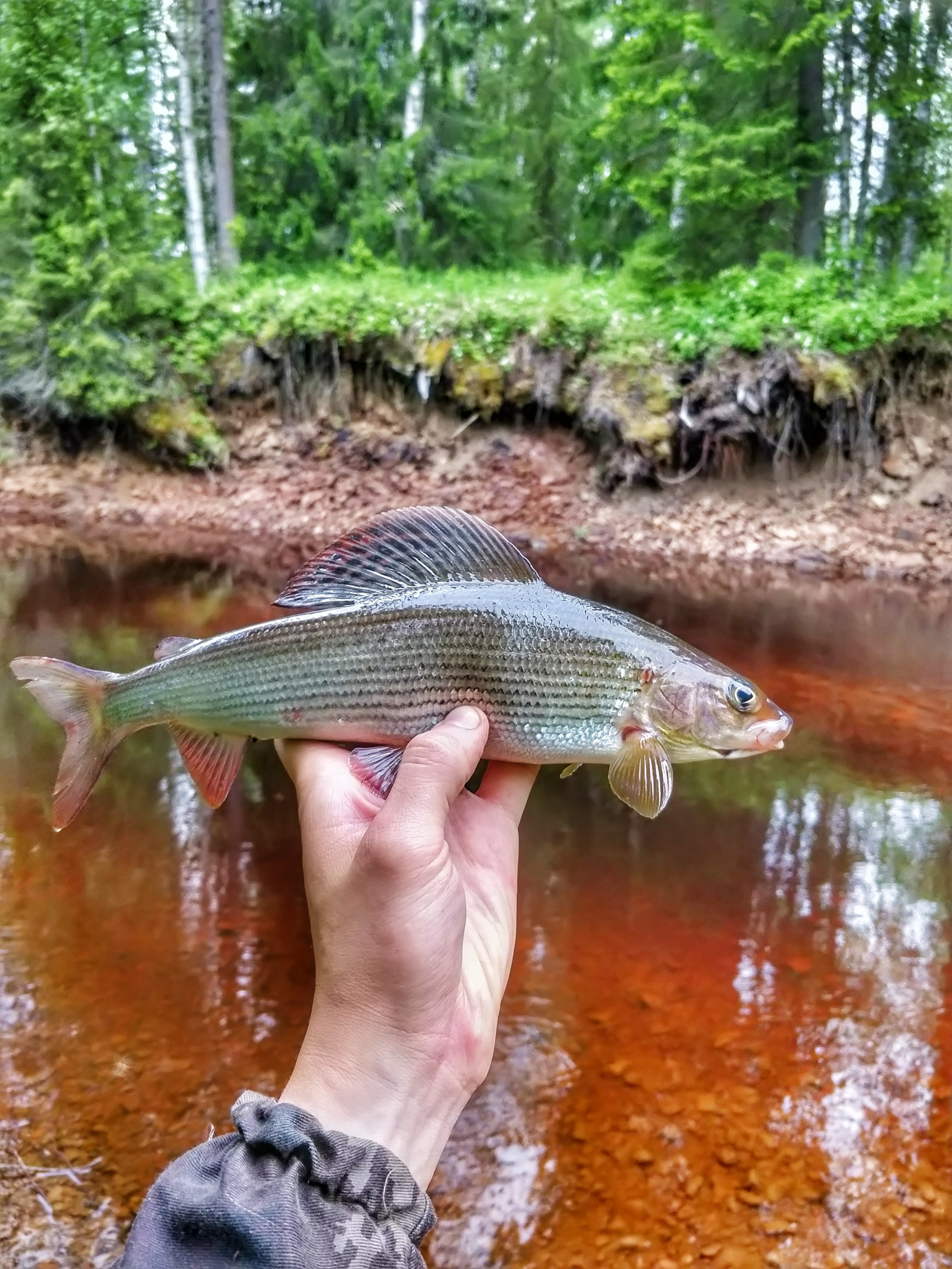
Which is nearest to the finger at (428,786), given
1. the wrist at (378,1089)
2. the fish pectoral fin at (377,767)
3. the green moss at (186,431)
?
the fish pectoral fin at (377,767)

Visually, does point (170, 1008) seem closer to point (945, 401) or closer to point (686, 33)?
point (945, 401)

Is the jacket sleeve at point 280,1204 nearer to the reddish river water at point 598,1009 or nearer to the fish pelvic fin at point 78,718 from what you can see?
the fish pelvic fin at point 78,718

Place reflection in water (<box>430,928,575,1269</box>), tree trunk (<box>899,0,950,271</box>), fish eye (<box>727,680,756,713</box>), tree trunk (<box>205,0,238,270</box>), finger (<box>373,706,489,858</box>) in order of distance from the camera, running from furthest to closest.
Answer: tree trunk (<box>205,0,238,270</box>) < tree trunk (<box>899,0,950,271</box>) < reflection in water (<box>430,928,575,1269</box>) < fish eye (<box>727,680,756,713</box>) < finger (<box>373,706,489,858</box>)

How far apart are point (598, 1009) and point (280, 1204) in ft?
9.36

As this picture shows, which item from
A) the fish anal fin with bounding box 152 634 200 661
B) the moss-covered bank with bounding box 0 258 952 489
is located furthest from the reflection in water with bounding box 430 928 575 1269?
the moss-covered bank with bounding box 0 258 952 489

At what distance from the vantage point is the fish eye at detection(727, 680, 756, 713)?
240 cm

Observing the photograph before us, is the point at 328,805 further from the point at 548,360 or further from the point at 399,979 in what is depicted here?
the point at 548,360

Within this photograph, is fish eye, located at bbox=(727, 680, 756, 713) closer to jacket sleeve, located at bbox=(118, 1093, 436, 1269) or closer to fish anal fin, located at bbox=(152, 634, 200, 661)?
jacket sleeve, located at bbox=(118, 1093, 436, 1269)

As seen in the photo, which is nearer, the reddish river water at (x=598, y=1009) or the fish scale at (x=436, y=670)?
the fish scale at (x=436, y=670)

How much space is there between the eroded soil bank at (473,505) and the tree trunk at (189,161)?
354 centimetres

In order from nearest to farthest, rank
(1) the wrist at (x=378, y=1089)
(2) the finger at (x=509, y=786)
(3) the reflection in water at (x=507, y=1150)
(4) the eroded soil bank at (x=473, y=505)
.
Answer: (1) the wrist at (x=378, y=1089) < (2) the finger at (x=509, y=786) < (3) the reflection in water at (x=507, y=1150) < (4) the eroded soil bank at (x=473, y=505)

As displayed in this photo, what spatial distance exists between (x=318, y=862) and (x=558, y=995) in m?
2.44

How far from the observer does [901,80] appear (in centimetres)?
1353

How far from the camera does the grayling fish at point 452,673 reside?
2.42 meters
